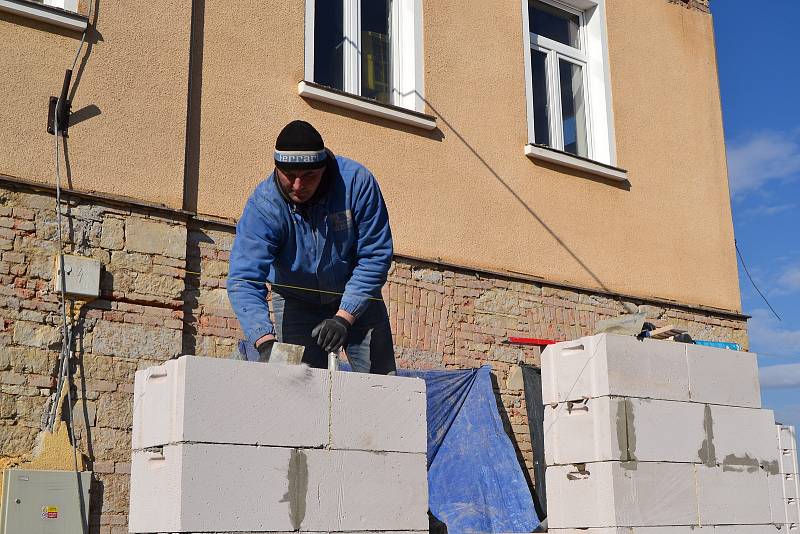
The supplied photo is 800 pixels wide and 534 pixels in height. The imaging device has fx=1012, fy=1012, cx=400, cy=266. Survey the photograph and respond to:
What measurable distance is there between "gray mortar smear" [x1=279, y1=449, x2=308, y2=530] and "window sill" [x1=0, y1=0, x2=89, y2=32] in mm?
3972

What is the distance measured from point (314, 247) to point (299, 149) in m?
0.56

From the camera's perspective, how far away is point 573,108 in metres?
10.7

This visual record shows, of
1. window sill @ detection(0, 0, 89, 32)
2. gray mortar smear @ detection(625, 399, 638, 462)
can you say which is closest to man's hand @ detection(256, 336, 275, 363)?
gray mortar smear @ detection(625, 399, 638, 462)

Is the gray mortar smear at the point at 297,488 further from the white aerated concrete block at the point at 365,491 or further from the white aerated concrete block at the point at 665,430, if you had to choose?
the white aerated concrete block at the point at 665,430

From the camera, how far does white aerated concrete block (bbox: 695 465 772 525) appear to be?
20.4 feet

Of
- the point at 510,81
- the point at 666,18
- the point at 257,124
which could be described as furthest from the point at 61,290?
the point at 666,18

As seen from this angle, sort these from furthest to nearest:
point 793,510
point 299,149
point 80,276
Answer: point 793,510
point 80,276
point 299,149

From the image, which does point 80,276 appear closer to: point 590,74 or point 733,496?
point 733,496

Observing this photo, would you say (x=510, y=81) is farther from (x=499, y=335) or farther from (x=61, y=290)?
(x=61, y=290)

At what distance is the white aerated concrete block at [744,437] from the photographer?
643 cm

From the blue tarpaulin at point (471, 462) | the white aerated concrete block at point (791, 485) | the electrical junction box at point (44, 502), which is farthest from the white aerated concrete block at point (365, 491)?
the white aerated concrete block at point (791, 485)

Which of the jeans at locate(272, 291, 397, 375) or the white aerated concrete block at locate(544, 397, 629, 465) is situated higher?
the jeans at locate(272, 291, 397, 375)

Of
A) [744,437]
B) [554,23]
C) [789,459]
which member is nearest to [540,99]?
[554,23]

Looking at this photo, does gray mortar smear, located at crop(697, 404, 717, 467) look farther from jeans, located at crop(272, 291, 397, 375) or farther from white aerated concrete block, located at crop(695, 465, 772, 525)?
jeans, located at crop(272, 291, 397, 375)
